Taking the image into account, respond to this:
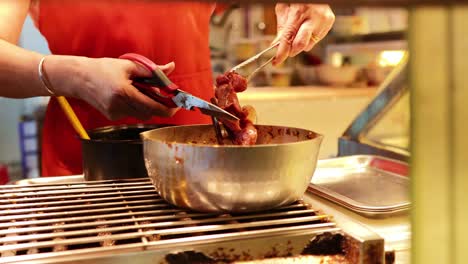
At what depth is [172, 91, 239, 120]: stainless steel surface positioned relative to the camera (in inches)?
33.9

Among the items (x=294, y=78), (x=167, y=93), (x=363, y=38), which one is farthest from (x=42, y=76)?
(x=363, y=38)

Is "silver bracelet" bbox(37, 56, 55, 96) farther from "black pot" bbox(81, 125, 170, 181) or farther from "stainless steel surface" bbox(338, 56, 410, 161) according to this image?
"stainless steel surface" bbox(338, 56, 410, 161)

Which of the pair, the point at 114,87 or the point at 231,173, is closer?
the point at 231,173

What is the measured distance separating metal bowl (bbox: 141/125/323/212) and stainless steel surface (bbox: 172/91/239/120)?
0.10 meters

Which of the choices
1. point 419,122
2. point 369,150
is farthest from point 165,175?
point 369,150

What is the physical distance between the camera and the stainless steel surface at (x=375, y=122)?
54.9 inches

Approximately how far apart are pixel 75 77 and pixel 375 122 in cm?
83

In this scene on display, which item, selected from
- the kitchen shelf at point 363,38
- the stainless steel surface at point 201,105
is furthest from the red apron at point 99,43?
the kitchen shelf at point 363,38

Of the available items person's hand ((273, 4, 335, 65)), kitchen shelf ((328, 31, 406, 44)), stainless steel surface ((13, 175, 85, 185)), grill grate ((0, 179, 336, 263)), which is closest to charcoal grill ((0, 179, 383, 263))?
grill grate ((0, 179, 336, 263))

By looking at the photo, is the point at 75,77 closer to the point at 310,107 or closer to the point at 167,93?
the point at 167,93

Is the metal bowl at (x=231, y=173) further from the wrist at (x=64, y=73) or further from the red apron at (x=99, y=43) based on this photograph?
the red apron at (x=99, y=43)

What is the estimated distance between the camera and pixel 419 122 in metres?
0.42

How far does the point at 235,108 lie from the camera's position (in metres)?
0.96

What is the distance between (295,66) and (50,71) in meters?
2.68
